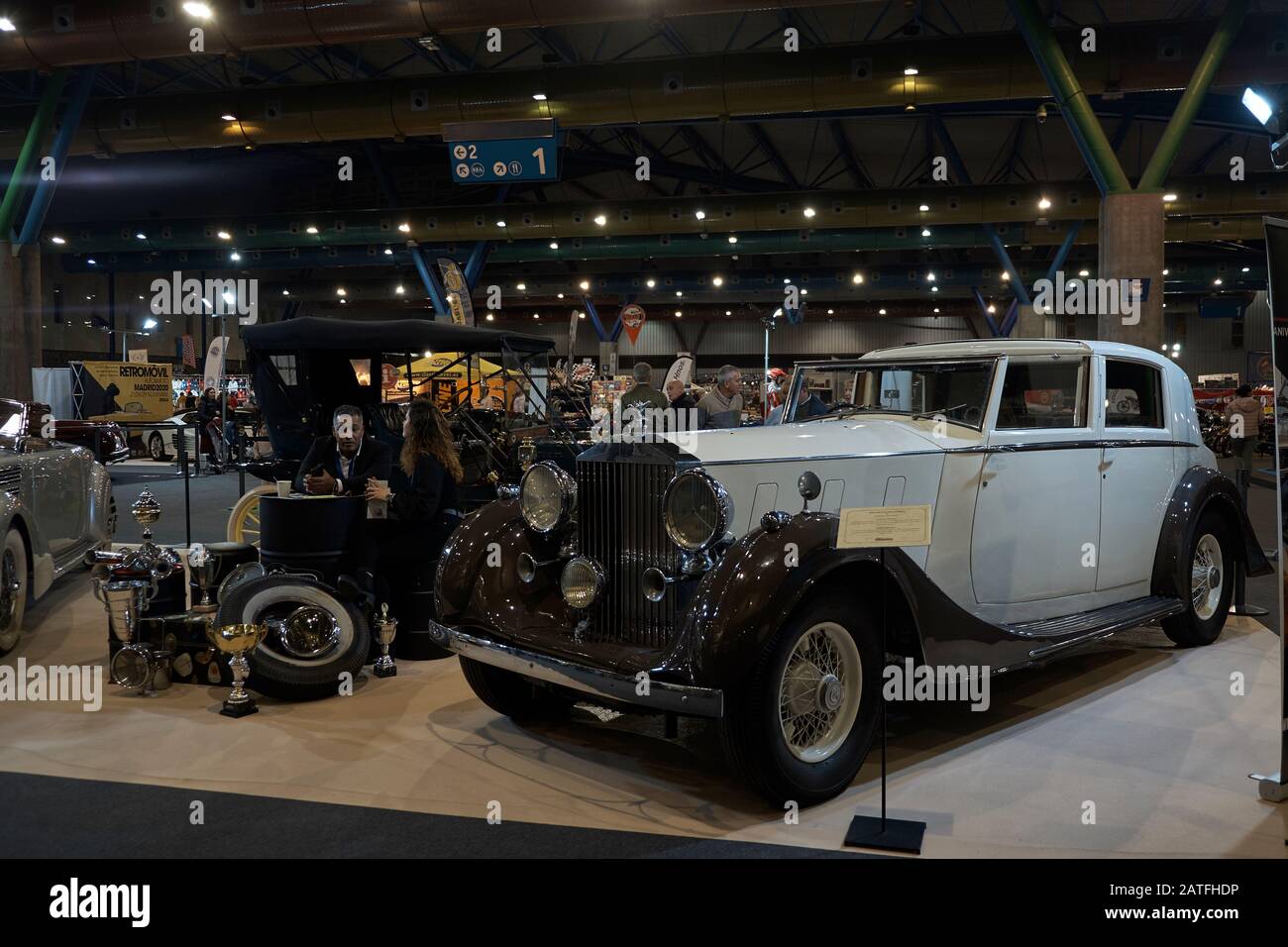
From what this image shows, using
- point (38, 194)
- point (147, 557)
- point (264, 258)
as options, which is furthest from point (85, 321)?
point (147, 557)

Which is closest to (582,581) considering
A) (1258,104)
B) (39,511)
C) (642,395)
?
(39,511)

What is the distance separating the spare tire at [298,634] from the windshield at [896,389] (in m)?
2.56

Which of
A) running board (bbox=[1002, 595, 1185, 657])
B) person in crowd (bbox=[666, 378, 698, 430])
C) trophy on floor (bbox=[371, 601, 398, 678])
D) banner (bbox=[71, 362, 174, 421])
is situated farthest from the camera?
banner (bbox=[71, 362, 174, 421])

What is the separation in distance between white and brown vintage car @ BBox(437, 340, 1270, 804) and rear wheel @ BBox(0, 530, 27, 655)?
2951mm

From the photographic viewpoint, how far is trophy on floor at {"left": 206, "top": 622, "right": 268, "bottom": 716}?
13.4 ft

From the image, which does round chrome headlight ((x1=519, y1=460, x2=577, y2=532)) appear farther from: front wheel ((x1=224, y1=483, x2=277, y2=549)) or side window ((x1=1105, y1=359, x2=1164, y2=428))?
front wheel ((x1=224, y1=483, x2=277, y2=549))

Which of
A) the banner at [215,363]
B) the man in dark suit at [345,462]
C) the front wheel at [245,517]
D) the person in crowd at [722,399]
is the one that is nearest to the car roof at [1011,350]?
the man in dark suit at [345,462]

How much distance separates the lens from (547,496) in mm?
3908

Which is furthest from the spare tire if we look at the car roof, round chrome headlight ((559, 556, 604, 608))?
the car roof

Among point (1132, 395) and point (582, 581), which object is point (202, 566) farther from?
point (1132, 395)

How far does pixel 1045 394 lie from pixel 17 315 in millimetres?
12825

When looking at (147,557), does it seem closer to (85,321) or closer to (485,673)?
(485,673)

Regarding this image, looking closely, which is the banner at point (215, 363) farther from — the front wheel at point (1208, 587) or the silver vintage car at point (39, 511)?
the front wheel at point (1208, 587)

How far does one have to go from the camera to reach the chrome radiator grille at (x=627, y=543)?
355cm
